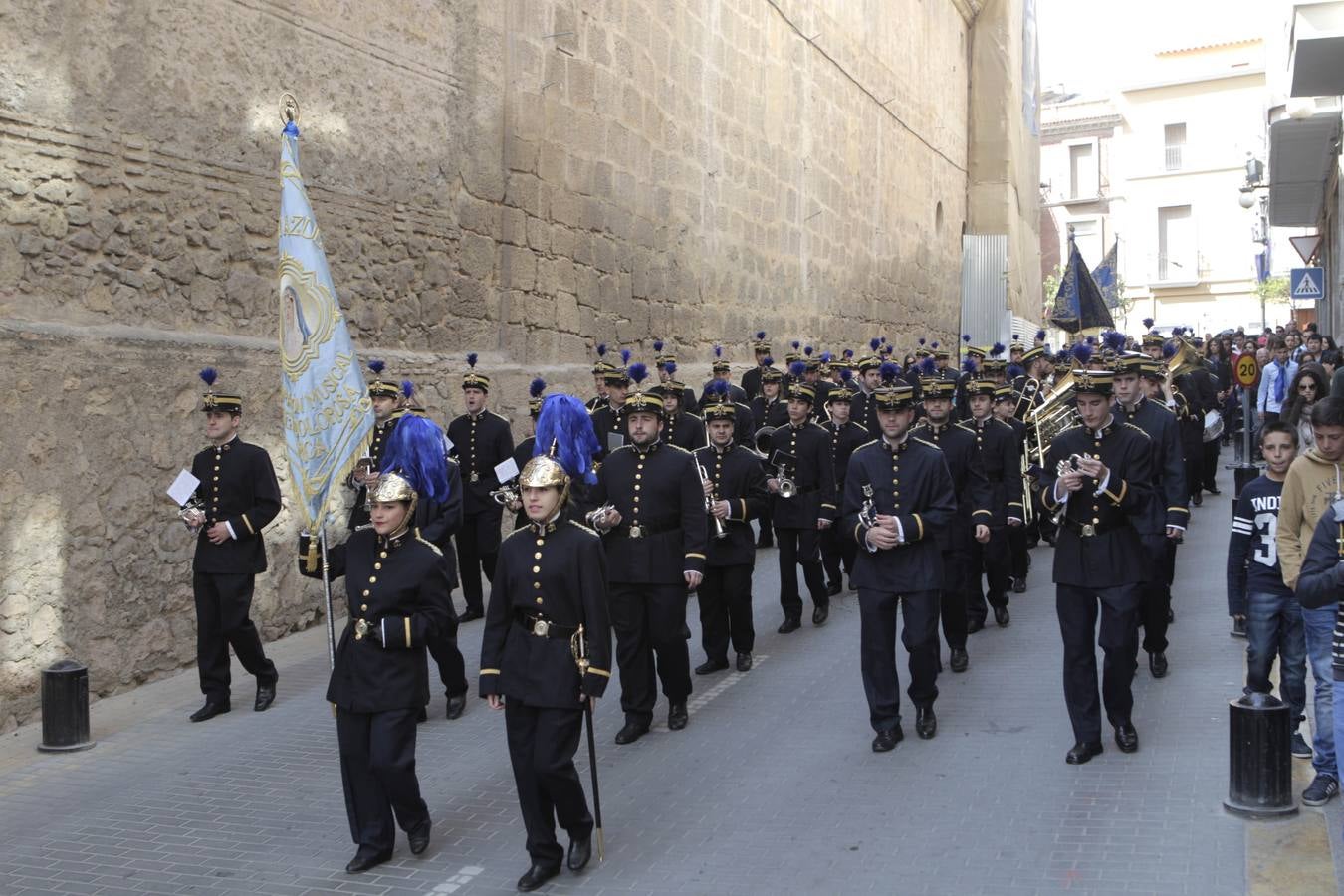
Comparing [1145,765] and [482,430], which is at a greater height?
[482,430]

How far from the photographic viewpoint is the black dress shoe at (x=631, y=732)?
336 inches

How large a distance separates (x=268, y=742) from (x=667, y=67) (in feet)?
38.9

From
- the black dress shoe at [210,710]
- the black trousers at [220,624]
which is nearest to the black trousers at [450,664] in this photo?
the black trousers at [220,624]

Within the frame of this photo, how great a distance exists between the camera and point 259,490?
946cm

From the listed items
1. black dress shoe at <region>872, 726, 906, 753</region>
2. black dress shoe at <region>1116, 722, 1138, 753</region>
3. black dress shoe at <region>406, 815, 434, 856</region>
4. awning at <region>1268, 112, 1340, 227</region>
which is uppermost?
awning at <region>1268, 112, 1340, 227</region>

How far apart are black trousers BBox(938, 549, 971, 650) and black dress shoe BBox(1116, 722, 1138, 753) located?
1933 millimetres

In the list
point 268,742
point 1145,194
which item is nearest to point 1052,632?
point 268,742

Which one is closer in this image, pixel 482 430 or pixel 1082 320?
pixel 482 430

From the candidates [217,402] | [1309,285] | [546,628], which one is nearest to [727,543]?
[217,402]

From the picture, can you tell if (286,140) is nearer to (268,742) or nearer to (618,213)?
(268,742)

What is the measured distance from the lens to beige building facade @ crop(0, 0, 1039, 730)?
951cm

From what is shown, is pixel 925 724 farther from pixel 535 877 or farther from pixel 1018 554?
pixel 1018 554

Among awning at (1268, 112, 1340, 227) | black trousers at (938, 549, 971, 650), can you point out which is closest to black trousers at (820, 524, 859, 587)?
→ black trousers at (938, 549, 971, 650)

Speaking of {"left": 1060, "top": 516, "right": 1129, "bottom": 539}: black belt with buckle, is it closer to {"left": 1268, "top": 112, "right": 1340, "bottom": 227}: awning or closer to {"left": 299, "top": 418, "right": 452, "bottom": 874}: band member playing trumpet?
{"left": 299, "top": 418, "right": 452, "bottom": 874}: band member playing trumpet
